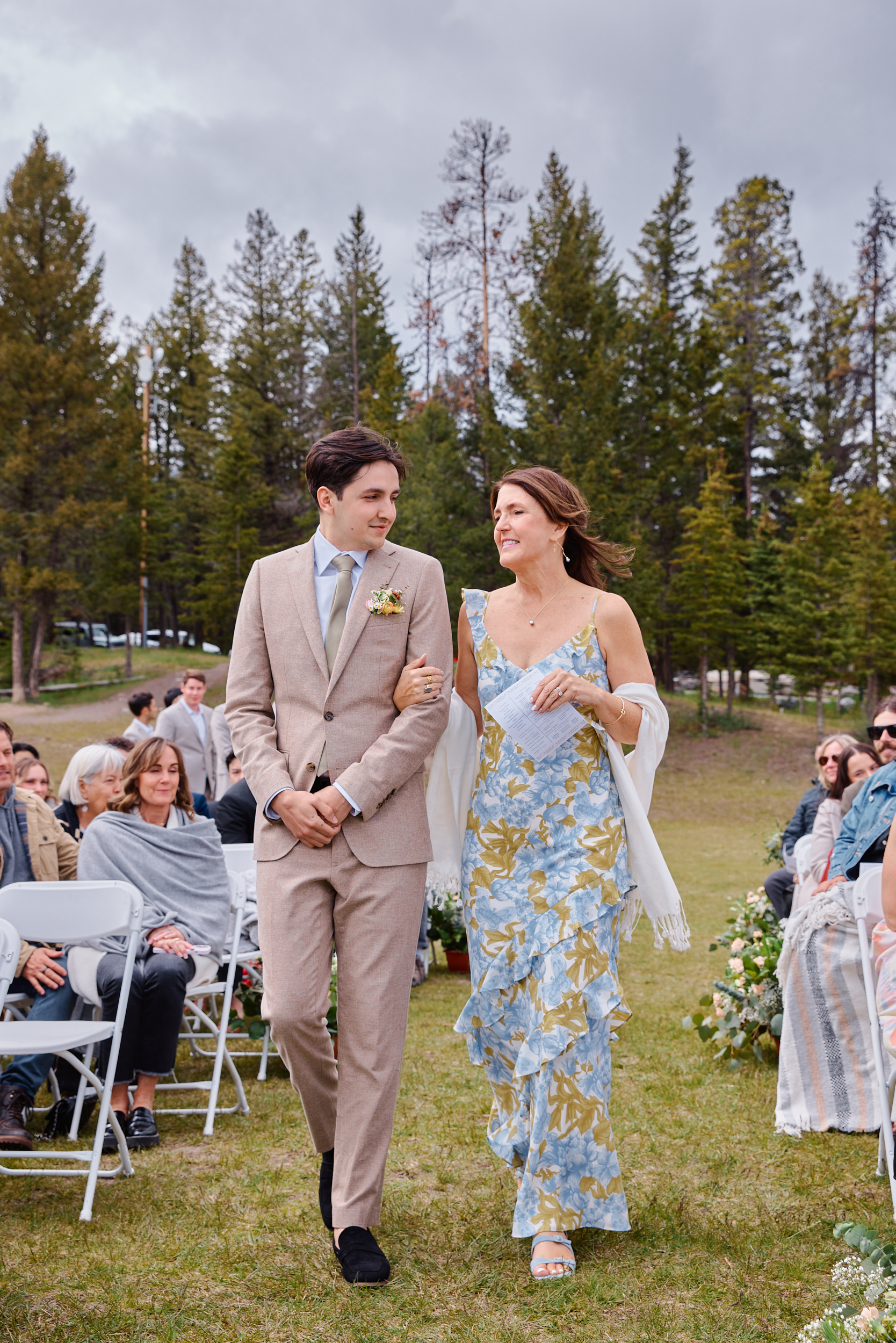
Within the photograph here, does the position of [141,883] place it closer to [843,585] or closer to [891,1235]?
[891,1235]

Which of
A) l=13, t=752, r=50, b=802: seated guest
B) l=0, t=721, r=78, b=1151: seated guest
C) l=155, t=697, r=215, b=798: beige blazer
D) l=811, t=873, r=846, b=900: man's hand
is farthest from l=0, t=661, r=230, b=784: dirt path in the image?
l=811, t=873, r=846, b=900: man's hand

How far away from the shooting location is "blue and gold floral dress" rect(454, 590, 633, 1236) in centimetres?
313

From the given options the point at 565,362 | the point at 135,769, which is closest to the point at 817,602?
the point at 565,362

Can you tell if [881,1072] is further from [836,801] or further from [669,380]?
[669,380]

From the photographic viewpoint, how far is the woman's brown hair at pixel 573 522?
3498mm

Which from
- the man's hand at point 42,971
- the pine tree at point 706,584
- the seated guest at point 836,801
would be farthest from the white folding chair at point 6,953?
the pine tree at point 706,584

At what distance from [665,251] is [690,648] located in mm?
13951

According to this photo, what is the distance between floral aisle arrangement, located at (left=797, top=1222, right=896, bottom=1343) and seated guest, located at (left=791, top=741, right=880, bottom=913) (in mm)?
2742

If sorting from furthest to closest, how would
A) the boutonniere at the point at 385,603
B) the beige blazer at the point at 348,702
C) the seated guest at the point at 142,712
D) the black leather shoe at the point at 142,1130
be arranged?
the seated guest at the point at 142,712, the black leather shoe at the point at 142,1130, the boutonniere at the point at 385,603, the beige blazer at the point at 348,702

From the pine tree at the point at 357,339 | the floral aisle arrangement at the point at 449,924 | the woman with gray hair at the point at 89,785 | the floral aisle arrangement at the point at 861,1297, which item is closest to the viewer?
the floral aisle arrangement at the point at 861,1297

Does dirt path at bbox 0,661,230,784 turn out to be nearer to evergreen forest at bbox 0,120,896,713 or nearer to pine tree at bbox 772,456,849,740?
evergreen forest at bbox 0,120,896,713

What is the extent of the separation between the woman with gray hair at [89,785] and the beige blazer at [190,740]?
4161 mm

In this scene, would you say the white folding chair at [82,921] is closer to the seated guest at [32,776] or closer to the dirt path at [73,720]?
the seated guest at [32,776]

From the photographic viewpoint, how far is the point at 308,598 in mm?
3207
